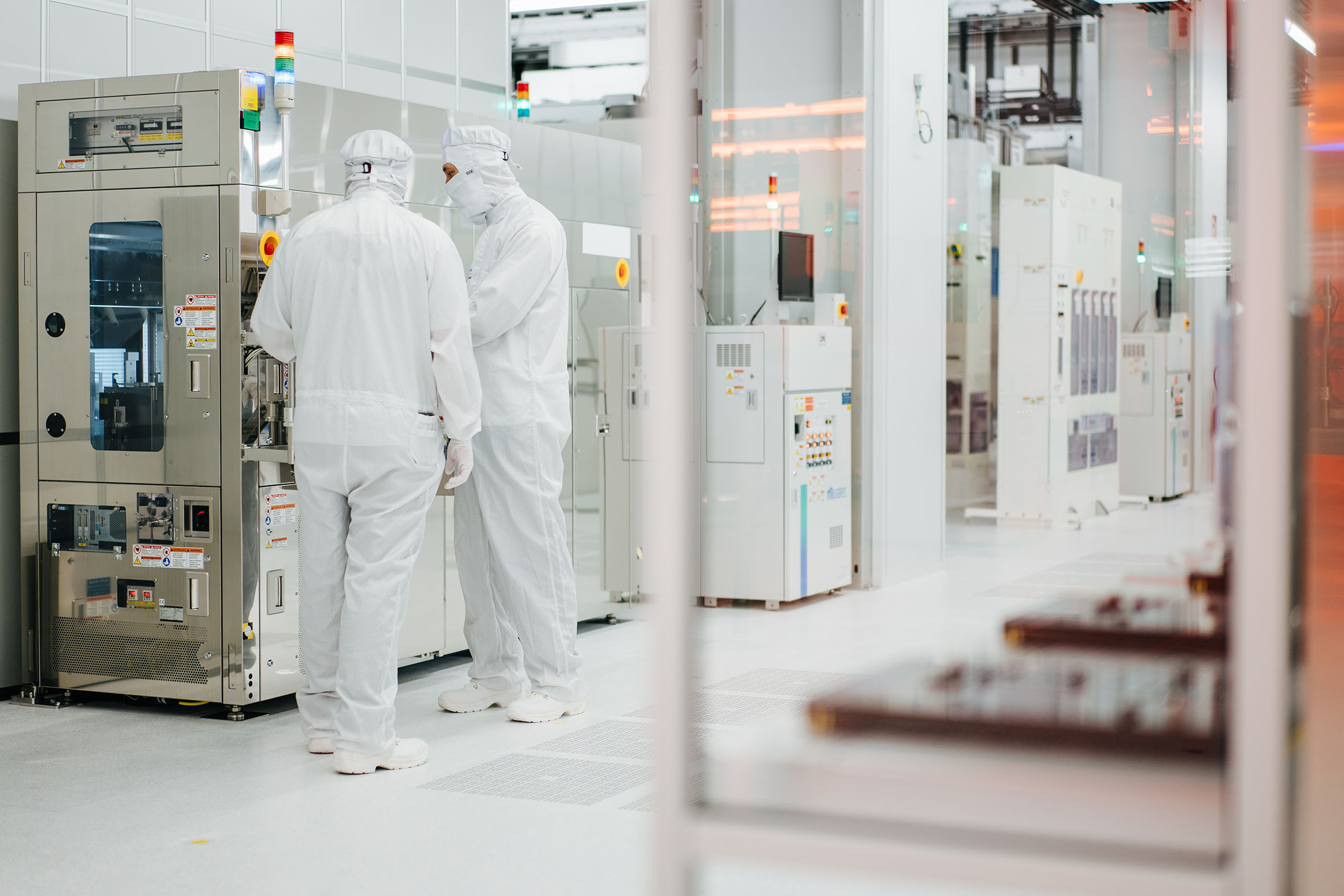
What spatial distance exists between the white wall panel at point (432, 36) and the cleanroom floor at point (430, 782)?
3.47 m

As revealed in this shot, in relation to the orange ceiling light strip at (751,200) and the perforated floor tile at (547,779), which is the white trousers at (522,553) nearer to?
the perforated floor tile at (547,779)

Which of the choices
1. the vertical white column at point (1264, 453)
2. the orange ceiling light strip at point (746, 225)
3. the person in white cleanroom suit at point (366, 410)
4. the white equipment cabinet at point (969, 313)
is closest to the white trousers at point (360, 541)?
the person in white cleanroom suit at point (366, 410)

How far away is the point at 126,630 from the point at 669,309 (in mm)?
3609

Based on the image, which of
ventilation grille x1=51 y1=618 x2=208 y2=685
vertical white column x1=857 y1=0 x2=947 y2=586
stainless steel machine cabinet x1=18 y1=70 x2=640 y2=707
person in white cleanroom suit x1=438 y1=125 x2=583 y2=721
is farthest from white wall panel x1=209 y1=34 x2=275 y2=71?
A: vertical white column x1=857 y1=0 x2=947 y2=586

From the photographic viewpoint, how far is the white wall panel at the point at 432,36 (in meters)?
6.67

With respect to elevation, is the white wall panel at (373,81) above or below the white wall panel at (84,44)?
above

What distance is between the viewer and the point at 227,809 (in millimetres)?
3549

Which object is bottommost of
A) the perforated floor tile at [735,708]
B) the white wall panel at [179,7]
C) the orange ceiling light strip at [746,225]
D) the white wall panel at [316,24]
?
the perforated floor tile at [735,708]

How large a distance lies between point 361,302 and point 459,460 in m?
0.58

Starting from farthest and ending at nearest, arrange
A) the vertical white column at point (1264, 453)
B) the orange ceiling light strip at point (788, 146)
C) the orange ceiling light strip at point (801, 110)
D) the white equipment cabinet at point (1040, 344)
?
the white equipment cabinet at point (1040, 344) → the orange ceiling light strip at point (801, 110) → the orange ceiling light strip at point (788, 146) → the vertical white column at point (1264, 453)

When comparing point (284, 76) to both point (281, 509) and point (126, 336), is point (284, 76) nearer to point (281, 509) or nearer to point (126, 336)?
point (126, 336)

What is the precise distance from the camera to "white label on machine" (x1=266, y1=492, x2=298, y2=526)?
4.46m

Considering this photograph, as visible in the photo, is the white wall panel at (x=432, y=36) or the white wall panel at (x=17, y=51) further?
the white wall panel at (x=432, y=36)

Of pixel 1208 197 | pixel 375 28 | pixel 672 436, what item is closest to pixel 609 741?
pixel 672 436
